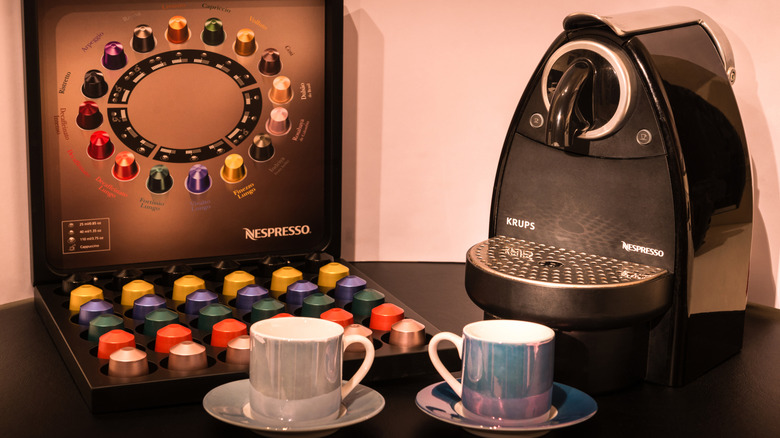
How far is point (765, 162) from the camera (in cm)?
100

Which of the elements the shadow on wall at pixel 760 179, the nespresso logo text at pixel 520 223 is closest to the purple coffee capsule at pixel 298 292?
the nespresso logo text at pixel 520 223

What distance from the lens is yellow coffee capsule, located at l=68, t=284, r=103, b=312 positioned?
2.79 feet

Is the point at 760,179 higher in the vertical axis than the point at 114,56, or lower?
lower

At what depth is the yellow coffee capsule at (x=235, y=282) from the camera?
92 centimetres

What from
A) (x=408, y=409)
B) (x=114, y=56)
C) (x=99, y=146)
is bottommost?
(x=408, y=409)

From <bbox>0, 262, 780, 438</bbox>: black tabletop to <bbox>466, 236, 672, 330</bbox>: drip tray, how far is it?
0.27 feet

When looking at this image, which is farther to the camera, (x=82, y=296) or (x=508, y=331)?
(x=82, y=296)

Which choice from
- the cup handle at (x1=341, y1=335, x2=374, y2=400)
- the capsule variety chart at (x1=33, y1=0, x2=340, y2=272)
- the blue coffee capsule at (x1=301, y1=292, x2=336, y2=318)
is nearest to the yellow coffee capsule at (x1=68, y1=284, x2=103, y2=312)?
the capsule variety chart at (x1=33, y1=0, x2=340, y2=272)

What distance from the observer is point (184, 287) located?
0.89m

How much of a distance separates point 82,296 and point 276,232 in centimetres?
29

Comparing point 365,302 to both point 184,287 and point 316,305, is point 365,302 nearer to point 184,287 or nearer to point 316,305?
point 316,305

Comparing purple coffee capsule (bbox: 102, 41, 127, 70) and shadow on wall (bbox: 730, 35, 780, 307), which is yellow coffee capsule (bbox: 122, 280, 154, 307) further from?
shadow on wall (bbox: 730, 35, 780, 307)

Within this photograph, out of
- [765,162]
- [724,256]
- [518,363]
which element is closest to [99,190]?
[518,363]

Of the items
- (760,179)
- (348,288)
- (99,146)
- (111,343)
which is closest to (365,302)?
(348,288)
